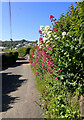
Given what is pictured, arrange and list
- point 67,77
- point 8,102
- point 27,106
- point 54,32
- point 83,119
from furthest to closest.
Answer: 1. point 8,102
2. point 27,106
3. point 54,32
4. point 67,77
5. point 83,119

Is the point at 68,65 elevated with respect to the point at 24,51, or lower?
lower

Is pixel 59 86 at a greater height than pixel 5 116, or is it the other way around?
pixel 59 86

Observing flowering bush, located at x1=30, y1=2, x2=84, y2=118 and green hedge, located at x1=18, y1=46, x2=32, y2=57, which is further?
green hedge, located at x1=18, y1=46, x2=32, y2=57

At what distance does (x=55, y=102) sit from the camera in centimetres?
386

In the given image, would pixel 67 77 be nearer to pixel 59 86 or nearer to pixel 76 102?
pixel 59 86

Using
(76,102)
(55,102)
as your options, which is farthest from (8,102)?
(76,102)

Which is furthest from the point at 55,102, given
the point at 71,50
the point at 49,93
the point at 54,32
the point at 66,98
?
the point at 54,32

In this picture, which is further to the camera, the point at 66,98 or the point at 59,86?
the point at 59,86

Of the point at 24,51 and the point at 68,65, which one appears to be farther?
the point at 24,51

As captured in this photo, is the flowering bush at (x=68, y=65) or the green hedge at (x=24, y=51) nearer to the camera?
the flowering bush at (x=68, y=65)

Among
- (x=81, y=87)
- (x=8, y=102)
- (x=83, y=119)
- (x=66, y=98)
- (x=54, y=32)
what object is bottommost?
(x=8, y=102)

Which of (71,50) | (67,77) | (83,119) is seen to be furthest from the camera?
(67,77)

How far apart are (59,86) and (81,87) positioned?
0.69 m

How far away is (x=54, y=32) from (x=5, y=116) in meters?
2.81
